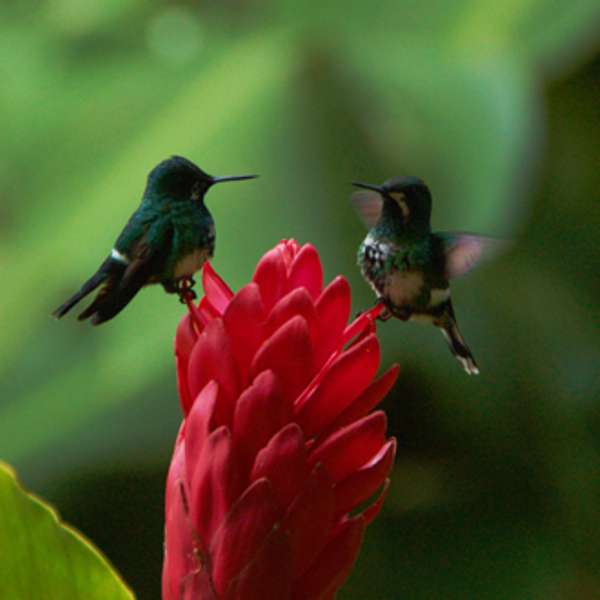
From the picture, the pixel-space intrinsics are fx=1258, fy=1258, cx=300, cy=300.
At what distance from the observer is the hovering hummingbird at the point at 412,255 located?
31.5 inches

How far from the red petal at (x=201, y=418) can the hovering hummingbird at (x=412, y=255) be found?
0.13 meters

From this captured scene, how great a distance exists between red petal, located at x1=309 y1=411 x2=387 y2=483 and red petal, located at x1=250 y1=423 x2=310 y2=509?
18 mm

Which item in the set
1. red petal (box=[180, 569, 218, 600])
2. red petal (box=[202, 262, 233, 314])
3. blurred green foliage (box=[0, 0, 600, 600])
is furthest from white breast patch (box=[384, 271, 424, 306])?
blurred green foliage (box=[0, 0, 600, 600])

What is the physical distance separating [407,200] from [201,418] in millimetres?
217

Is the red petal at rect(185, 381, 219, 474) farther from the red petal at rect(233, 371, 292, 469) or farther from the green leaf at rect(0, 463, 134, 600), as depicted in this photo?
the green leaf at rect(0, 463, 134, 600)

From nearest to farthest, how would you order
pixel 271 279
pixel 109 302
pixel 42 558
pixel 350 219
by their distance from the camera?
pixel 109 302 < pixel 271 279 < pixel 42 558 < pixel 350 219

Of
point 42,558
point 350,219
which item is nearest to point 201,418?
point 42,558

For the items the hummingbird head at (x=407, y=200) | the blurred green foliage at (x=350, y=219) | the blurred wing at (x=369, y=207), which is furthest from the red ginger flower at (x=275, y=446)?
the blurred green foliage at (x=350, y=219)

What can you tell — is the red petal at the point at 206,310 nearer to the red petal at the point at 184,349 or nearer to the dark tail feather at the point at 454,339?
the red petal at the point at 184,349

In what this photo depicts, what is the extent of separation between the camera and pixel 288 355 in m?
0.69

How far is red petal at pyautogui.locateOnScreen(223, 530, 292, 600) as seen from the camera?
2.30ft

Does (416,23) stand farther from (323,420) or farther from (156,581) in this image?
(323,420)

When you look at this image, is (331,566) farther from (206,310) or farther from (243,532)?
(206,310)

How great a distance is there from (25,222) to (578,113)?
50.8 inches
